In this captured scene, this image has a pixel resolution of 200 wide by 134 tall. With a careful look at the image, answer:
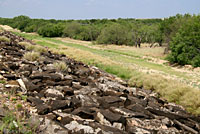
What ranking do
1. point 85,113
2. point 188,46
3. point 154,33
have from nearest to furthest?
1. point 85,113
2. point 188,46
3. point 154,33

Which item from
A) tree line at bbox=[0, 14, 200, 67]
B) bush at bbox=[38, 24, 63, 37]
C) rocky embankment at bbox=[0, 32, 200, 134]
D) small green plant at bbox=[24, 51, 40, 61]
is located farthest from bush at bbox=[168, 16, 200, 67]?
bush at bbox=[38, 24, 63, 37]

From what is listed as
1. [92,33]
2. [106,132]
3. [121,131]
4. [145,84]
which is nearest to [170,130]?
[121,131]

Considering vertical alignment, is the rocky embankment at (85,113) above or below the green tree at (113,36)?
below

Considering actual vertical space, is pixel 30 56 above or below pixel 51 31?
below

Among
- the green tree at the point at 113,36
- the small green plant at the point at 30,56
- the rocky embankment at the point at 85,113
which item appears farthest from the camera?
the green tree at the point at 113,36

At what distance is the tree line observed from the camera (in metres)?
31.6

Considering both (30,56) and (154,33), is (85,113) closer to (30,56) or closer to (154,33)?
(30,56)

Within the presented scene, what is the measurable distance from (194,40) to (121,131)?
31.4 meters

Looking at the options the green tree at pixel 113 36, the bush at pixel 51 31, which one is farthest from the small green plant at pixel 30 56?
the bush at pixel 51 31

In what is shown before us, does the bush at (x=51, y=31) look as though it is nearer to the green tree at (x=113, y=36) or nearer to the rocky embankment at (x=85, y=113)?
the green tree at (x=113, y=36)

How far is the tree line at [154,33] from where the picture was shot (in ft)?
104

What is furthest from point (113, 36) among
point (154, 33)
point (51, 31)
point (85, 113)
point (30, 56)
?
point (85, 113)

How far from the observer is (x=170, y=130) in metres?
5.47

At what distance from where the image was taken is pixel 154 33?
65.4 meters
